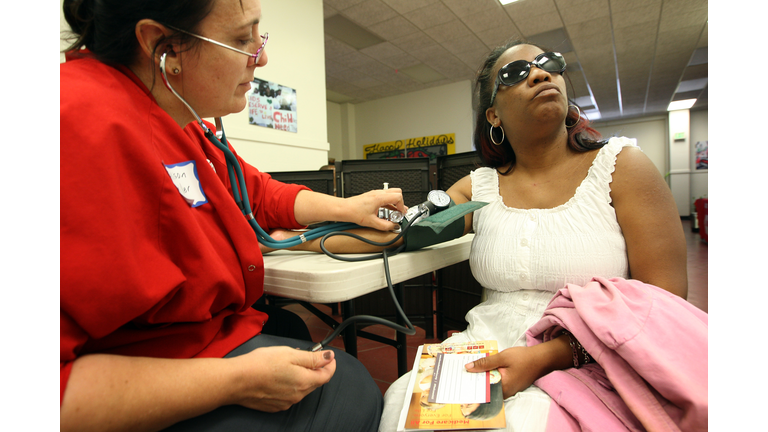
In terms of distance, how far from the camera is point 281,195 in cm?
98

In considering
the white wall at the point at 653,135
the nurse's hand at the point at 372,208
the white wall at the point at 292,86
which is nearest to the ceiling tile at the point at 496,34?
the white wall at the point at 292,86

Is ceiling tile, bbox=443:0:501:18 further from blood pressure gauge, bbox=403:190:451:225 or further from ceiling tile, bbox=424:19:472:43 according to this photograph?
blood pressure gauge, bbox=403:190:451:225

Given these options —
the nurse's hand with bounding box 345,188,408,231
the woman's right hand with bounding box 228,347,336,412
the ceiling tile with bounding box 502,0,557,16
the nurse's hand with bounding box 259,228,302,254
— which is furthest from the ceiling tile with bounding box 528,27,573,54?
the woman's right hand with bounding box 228,347,336,412

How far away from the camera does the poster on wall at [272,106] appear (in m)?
3.38

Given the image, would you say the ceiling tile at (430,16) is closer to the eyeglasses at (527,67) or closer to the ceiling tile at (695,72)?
the eyeglasses at (527,67)

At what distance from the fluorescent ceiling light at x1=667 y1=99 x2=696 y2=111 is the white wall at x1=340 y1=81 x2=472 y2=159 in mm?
6525

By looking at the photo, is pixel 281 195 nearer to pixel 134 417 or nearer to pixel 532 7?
pixel 134 417

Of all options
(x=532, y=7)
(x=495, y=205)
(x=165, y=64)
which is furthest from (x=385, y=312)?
(x=532, y=7)

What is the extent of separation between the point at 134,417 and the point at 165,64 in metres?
0.51

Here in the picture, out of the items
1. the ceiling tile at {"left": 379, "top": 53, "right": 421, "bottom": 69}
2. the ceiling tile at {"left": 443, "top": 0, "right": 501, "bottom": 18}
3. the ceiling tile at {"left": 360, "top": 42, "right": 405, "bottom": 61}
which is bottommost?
the ceiling tile at {"left": 443, "top": 0, "right": 501, "bottom": 18}

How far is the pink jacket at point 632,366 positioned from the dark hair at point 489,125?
61 cm

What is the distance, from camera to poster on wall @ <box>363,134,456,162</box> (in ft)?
25.9

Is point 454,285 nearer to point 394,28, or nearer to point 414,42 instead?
point 394,28

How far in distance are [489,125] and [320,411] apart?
1.10m
